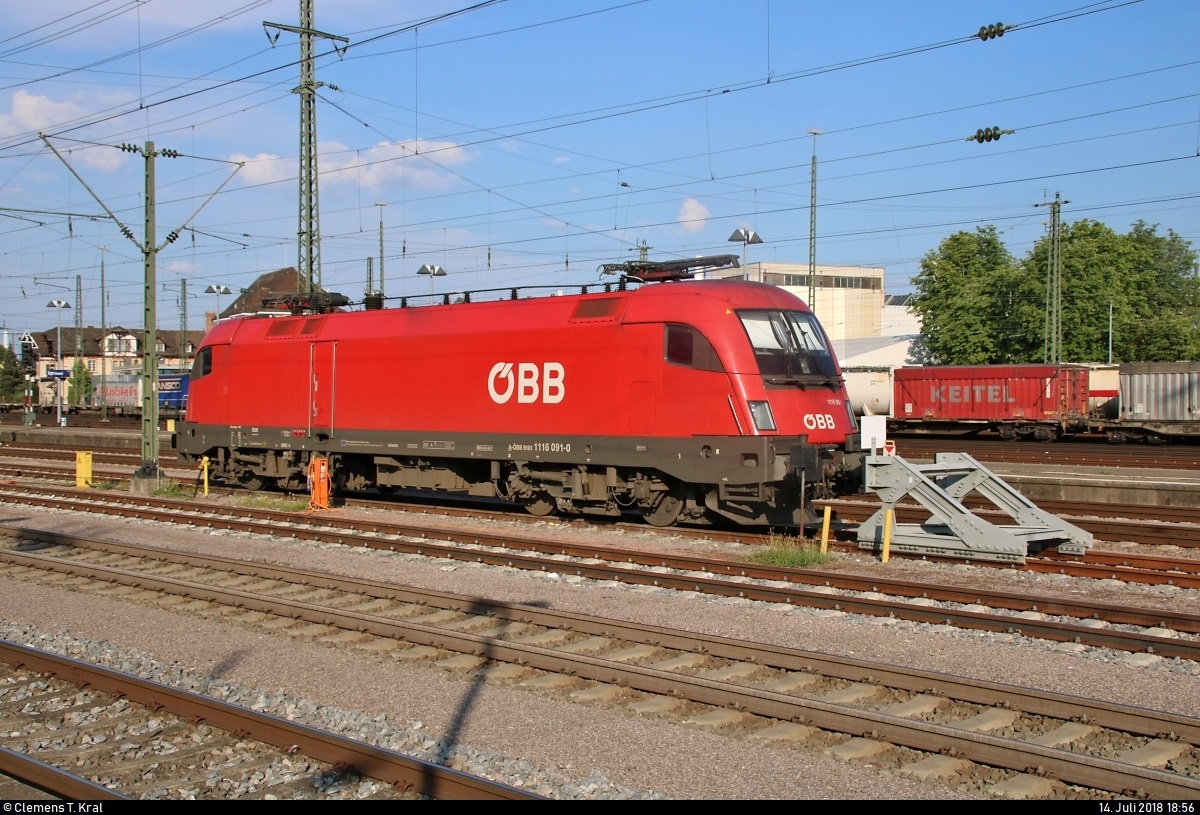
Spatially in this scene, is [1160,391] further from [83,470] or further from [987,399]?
[83,470]

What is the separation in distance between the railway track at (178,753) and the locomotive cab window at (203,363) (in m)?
16.2

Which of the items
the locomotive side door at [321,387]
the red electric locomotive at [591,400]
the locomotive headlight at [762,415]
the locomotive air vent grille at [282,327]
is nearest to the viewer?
the locomotive headlight at [762,415]

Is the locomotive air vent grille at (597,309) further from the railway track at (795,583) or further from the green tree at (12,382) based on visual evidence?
the green tree at (12,382)

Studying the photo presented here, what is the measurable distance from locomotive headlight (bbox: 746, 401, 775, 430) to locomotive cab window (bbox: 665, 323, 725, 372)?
0.69 meters

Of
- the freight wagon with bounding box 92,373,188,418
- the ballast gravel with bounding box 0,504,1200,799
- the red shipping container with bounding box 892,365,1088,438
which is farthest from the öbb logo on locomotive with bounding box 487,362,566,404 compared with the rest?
the freight wagon with bounding box 92,373,188,418

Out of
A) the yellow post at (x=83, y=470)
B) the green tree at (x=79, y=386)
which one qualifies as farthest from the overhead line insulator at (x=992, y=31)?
the green tree at (x=79, y=386)

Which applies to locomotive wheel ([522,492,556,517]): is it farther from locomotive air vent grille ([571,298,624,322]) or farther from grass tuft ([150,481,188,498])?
grass tuft ([150,481,188,498])

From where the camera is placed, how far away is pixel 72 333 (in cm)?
11950

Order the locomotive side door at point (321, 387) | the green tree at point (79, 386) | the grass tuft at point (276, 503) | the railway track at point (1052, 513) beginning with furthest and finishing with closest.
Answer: the green tree at point (79, 386)
the locomotive side door at point (321, 387)
the grass tuft at point (276, 503)
the railway track at point (1052, 513)

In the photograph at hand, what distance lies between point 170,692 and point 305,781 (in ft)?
6.40

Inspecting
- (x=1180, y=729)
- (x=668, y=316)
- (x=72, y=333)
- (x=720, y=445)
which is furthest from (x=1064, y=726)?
(x=72, y=333)

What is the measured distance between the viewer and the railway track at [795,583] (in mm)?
9547

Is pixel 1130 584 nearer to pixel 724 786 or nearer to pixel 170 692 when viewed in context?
pixel 724 786

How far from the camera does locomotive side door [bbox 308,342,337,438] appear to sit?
20484 millimetres
